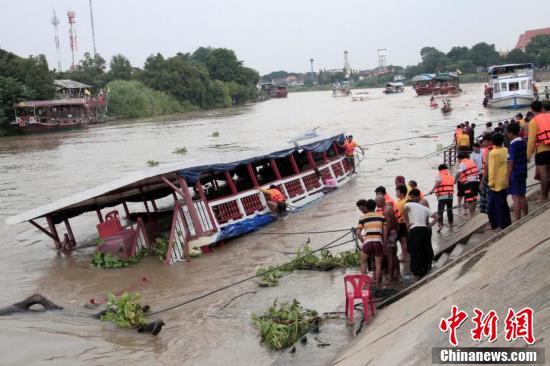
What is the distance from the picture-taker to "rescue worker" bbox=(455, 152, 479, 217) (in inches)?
441

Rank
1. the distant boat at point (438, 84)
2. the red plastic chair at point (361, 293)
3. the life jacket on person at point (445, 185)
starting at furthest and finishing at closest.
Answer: the distant boat at point (438, 84)
the life jacket on person at point (445, 185)
the red plastic chair at point (361, 293)

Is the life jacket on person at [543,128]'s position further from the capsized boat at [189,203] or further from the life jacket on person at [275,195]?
the life jacket on person at [275,195]

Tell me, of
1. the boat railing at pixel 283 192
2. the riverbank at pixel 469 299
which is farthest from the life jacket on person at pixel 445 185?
the boat railing at pixel 283 192

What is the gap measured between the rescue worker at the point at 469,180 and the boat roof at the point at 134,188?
545 centimetres

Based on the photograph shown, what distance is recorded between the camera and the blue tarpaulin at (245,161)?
1324 cm

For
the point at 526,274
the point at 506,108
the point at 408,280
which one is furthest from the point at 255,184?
the point at 506,108

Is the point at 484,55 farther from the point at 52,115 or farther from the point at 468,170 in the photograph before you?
the point at 468,170

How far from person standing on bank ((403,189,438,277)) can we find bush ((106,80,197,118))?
2626 inches

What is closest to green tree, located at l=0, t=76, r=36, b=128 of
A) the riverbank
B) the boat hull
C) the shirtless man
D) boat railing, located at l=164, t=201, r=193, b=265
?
the boat hull

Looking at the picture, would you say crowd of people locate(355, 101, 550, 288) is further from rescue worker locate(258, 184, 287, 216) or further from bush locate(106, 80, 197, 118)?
bush locate(106, 80, 197, 118)

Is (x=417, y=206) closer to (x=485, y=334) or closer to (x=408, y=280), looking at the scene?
(x=408, y=280)

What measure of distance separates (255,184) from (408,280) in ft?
24.1

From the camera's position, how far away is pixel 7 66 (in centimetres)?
5931

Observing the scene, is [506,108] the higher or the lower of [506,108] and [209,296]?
the higher
